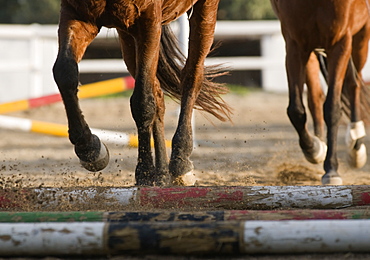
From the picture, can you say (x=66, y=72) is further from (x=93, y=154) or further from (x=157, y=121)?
(x=157, y=121)

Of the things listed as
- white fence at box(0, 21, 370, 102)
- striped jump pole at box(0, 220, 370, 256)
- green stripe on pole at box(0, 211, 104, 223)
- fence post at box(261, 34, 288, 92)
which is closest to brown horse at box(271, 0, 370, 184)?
striped jump pole at box(0, 220, 370, 256)

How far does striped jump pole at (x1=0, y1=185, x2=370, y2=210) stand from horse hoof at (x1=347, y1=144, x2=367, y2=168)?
8.85 feet

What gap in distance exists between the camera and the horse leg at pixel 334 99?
449cm

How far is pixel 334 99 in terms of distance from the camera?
4.68m

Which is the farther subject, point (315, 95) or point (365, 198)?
point (315, 95)

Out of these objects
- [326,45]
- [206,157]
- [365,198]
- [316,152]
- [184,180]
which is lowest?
[206,157]

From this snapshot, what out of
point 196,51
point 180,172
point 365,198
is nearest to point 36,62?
point 196,51

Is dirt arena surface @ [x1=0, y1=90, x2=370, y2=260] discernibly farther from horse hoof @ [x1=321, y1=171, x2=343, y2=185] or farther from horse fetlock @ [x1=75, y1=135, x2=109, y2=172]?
horse hoof @ [x1=321, y1=171, x2=343, y2=185]

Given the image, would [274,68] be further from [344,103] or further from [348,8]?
[348,8]

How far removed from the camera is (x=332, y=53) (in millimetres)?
4516

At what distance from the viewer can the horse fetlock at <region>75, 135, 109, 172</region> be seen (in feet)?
11.1

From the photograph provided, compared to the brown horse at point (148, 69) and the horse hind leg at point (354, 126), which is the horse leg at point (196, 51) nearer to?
the brown horse at point (148, 69)

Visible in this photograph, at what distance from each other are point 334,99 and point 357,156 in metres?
1.15

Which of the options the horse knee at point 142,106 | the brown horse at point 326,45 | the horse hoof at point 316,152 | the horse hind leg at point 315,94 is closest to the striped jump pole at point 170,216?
the horse knee at point 142,106
